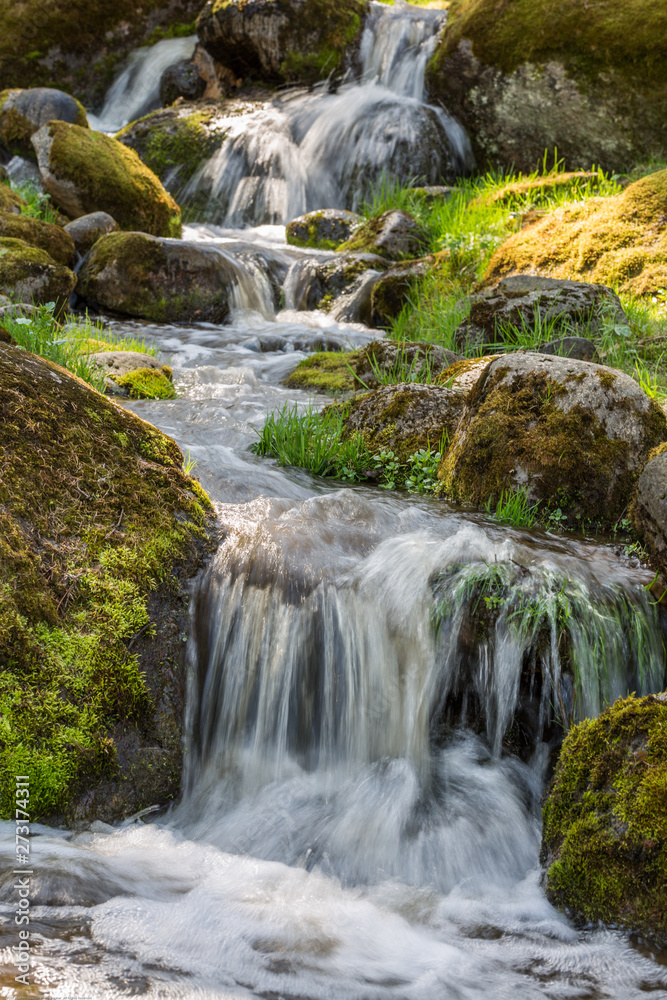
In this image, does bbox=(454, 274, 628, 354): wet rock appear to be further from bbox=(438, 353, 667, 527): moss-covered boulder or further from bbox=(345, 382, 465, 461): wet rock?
bbox=(438, 353, 667, 527): moss-covered boulder

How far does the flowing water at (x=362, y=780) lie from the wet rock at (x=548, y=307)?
2260 mm

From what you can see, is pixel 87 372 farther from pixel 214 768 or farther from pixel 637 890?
pixel 637 890

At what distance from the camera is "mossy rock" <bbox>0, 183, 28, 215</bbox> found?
9130 millimetres

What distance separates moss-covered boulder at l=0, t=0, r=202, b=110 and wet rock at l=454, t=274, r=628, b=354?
1671 cm

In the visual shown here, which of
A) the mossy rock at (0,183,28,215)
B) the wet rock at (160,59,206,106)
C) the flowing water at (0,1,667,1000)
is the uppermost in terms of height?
the wet rock at (160,59,206,106)

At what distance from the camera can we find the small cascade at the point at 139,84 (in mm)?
17734

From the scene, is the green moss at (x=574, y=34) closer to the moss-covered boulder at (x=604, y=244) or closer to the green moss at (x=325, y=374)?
the moss-covered boulder at (x=604, y=244)

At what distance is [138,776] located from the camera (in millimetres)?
2596

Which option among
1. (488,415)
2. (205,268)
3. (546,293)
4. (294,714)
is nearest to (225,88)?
(205,268)

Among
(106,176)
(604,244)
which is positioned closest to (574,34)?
(604,244)

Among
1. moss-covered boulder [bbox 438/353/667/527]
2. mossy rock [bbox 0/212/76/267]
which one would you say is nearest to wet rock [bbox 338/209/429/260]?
mossy rock [bbox 0/212/76/267]

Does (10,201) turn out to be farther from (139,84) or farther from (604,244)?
(139,84)

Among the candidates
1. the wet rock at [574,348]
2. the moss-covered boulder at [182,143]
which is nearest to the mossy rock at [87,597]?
the wet rock at [574,348]

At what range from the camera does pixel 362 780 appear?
282cm
